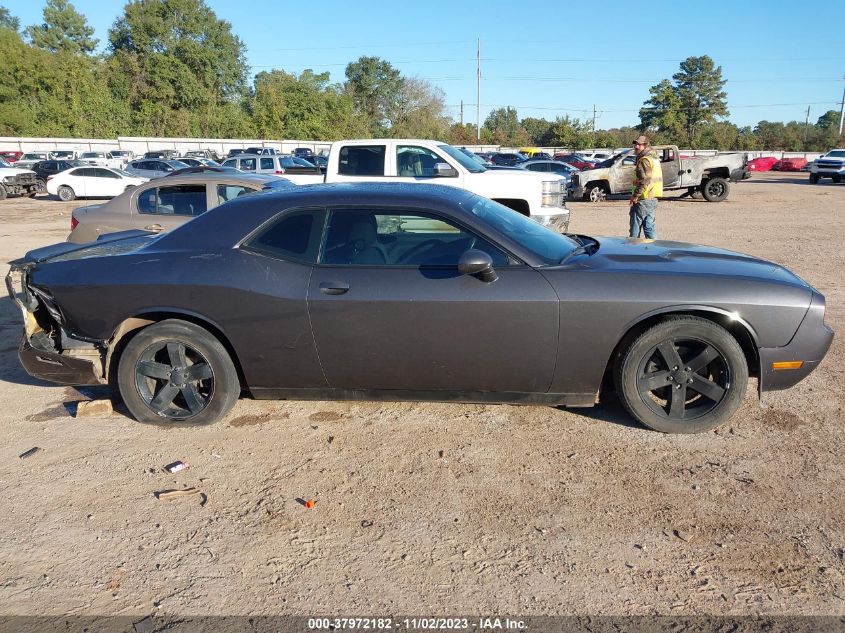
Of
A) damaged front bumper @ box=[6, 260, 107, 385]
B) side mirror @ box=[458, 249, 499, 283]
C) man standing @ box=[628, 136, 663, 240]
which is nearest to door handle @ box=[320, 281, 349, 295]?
side mirror @ box=[458, 249, 499, 283]

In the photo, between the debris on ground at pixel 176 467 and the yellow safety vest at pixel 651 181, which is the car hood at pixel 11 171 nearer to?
the yellow safety vest at pixel 651 181

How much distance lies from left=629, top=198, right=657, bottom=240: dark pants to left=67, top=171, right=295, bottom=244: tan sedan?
16.1 ft

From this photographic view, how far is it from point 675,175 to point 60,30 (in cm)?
8058

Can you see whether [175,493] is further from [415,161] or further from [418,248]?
[415,161]

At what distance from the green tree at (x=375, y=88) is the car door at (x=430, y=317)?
→ 8679 cm

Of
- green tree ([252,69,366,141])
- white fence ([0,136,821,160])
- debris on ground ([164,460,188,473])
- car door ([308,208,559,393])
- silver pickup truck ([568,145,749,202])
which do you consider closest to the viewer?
debris on ground ([164,460,188,473])

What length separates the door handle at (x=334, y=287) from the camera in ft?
12.8

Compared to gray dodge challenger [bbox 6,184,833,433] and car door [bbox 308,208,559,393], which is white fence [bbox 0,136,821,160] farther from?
car door [bbox 308,208,559,393]

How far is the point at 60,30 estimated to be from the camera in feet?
251

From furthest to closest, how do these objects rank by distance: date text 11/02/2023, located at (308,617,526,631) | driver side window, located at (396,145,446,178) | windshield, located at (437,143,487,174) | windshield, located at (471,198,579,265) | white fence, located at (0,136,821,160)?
white fence, located at (0,136,821,160), driver side window, located at (396,145,446,178), windshield, located at (437,143,487,174), windshield, located at (471,198,579,265), date text 11/02/2023, located at (308,617,526,631)

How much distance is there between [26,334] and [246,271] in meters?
1.67

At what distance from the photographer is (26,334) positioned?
Result: 14.4 ft

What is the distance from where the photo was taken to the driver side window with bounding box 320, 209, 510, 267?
3.99 meters

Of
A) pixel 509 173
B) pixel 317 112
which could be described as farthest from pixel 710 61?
pixel 509 173
